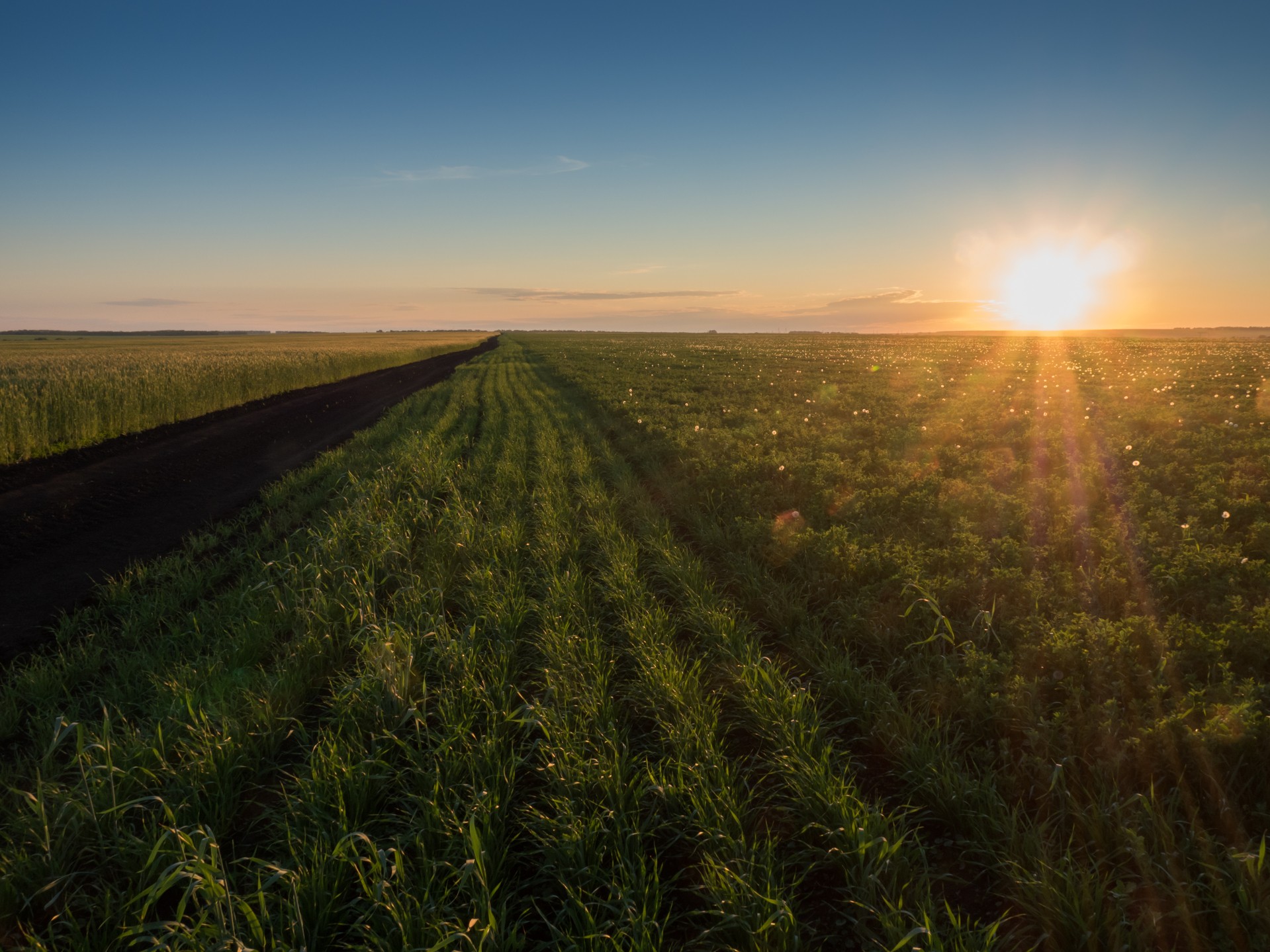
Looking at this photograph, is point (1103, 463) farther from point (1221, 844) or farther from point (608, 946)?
point (608, 946)

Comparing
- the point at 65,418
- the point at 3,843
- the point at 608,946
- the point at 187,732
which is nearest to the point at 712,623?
the point at 608,946

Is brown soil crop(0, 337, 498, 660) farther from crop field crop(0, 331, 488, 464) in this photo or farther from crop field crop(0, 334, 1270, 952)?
crop field crop(0, 334, 1270, 952)

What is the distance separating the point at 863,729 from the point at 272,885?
10.6ft

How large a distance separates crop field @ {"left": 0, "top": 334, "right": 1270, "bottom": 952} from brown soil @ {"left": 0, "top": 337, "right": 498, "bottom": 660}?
0.78m

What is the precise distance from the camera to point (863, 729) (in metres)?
3.93

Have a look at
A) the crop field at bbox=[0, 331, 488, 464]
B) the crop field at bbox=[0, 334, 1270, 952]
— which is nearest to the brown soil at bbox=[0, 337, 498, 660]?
the crop field at bbox=[0, 331, 488, 464]

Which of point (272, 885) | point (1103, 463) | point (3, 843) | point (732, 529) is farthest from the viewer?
point (1103, 463)

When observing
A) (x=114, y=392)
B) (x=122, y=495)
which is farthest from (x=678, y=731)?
(x=114, y=392)

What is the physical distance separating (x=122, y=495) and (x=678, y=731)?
1104cm

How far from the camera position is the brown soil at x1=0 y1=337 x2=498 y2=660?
21.5 feet

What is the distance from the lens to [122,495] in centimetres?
1041

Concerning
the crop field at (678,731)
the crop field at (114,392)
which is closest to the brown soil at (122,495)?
the crop field at (114,392)

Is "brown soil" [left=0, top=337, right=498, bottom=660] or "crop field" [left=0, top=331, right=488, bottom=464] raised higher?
"crop field" [left=0, top=331, right=488, bottom=464]

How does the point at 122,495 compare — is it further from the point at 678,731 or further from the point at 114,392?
the point at 678,731
